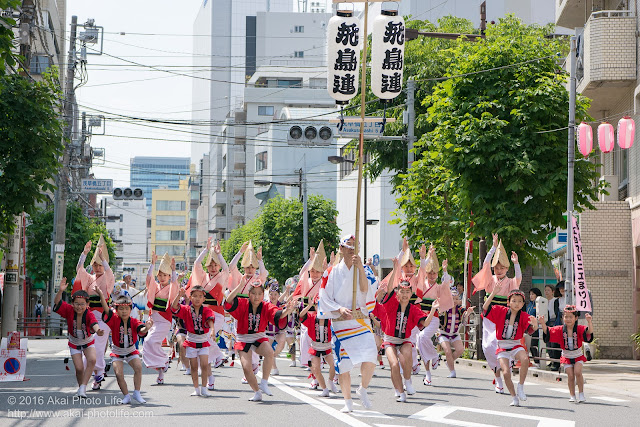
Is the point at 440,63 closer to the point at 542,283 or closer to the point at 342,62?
the point at 542,283

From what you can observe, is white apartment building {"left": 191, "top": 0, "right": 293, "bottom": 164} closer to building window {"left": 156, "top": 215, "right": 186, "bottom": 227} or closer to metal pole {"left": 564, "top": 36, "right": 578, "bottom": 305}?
building window {"left": 156, "top": 215, "right": 186, "bottom": 227}

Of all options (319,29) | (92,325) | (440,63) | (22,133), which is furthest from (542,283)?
(319,29)

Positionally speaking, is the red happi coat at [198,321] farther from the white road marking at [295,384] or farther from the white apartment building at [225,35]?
the white apartment building at [225,35]

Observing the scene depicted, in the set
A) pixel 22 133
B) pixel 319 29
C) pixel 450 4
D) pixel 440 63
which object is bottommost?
pixel 22 133

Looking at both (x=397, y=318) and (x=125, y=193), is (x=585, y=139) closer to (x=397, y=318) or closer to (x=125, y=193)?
(x=397, y=318)

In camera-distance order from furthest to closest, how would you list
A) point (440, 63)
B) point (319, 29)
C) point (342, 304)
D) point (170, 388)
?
point (319, 29)
point (440, 63)
point (170, 388)
point (342, 304)

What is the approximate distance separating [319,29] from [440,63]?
70969 millimetres

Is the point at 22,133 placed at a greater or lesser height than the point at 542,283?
greater

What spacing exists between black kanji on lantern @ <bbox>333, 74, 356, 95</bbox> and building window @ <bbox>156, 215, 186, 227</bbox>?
141 meters

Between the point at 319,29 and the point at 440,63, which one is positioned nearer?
the point at 440,63

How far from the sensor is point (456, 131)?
21906 millimetres

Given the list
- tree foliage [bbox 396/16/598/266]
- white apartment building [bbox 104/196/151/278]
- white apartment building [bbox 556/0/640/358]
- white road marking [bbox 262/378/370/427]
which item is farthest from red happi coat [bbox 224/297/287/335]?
white apartment building [bbox 104/196/151/278]

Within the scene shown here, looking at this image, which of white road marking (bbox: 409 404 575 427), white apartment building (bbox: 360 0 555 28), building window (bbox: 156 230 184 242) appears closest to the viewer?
white road marking (bbox: 409 404 575 427)

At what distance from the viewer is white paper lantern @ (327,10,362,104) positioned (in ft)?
52.7
